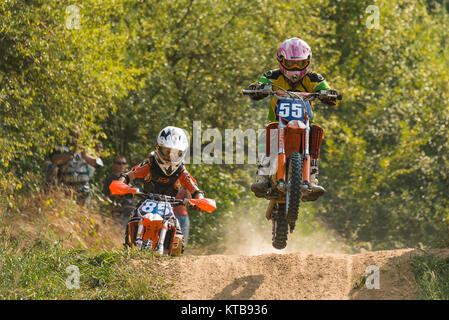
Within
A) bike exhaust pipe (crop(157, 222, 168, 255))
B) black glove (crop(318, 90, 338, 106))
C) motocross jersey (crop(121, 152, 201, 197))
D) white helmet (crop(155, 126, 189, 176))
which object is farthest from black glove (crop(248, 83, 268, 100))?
bike exhaust pipe (crop(157, 222, 168, 255))

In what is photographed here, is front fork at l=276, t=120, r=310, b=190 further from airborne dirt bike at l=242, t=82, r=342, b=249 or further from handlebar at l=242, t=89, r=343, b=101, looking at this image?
handlebar at l=242, t=89, r=343, b=101

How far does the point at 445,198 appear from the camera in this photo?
1722 cm

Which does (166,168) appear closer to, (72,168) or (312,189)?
(312,189)

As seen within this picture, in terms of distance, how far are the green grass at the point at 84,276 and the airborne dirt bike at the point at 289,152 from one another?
173 centimetres

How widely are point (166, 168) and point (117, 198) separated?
5104 millimetres

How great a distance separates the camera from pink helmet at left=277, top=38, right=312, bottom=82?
8.91 meters

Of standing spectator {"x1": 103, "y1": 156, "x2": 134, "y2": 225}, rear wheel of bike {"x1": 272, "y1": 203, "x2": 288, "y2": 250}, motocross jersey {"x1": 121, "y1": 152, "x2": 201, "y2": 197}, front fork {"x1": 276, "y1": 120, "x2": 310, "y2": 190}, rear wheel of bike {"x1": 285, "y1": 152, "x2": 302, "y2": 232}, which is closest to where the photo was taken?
rear wheel of bike {"x1": 285, "y1": 152, "x2": 302, "y2": 232}

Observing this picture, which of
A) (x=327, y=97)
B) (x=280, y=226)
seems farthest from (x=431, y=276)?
(x=327, y=97)

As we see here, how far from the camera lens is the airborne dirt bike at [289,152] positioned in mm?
8211

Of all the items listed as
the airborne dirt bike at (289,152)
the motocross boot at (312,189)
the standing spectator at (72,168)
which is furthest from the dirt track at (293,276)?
the standing spectator at (72,168)

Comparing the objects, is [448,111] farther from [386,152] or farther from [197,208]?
[197,208]

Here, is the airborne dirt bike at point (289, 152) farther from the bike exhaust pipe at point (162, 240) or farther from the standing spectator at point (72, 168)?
the standing spectator at point (72, 168)

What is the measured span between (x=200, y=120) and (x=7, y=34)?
558 cm

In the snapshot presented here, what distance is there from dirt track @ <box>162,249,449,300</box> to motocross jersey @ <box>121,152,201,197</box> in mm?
1627
